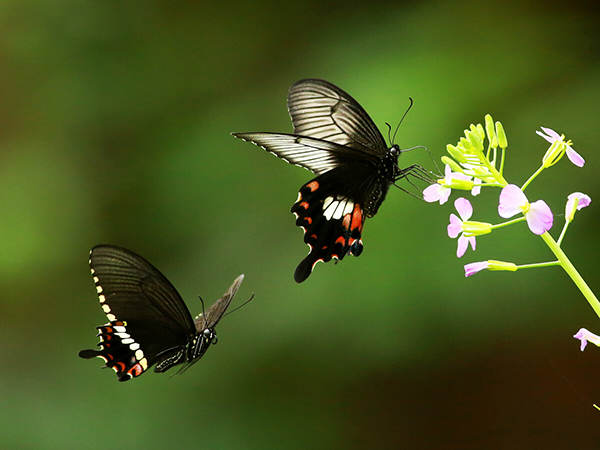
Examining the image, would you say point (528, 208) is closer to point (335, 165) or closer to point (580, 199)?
point (580, 199)

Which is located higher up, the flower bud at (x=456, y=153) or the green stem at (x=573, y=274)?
the flower bud at (x=456, y=153)

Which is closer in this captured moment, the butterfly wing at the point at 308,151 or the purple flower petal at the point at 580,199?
the purple flower petal at the point at 580,199

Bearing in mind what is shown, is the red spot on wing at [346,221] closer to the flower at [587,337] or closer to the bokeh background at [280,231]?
the flower at [587,337]

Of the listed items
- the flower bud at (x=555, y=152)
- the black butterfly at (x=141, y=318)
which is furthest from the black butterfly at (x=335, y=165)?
the flower bud at (x=555, y=152)

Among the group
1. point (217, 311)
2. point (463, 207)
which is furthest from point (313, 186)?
point (463, 207)

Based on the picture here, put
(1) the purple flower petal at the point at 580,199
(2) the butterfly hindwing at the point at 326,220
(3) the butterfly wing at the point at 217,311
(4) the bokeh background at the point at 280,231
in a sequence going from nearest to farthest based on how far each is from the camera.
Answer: (1) the purple flower petal at the point at 580,199
(3) the butterfly wing at the point at 217,311
(2) the butterfly hindwing at the point at 326,220
(4) the bokeh background at the point at 280,231

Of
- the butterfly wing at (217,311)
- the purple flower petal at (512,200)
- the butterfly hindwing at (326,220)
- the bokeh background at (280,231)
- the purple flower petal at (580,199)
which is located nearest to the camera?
the purple flower petal at (512,200)

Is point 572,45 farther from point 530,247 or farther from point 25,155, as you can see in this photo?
point 25,155

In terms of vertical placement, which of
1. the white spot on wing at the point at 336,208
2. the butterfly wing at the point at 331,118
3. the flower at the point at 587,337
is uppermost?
the butterfly wing at the point at 331,118
